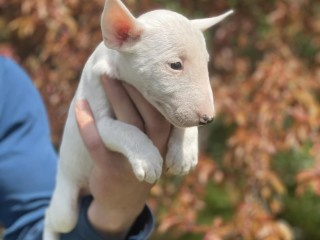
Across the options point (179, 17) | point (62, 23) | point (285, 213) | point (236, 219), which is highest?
point (179, 17)

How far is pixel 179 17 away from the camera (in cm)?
169

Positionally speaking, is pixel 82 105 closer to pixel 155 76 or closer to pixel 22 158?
pixel 155 76

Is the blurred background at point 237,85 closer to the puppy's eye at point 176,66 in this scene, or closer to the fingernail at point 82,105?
the fingernail at point 82,105

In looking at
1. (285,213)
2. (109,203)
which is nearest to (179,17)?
(109,203)

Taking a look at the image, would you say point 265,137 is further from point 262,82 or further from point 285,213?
point 285,213

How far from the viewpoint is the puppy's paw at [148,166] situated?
168cm

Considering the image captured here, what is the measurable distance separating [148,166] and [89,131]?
0.71ft

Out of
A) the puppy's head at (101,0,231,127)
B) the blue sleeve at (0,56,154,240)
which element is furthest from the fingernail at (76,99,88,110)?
the blue sleeve at (0,56,154,240)

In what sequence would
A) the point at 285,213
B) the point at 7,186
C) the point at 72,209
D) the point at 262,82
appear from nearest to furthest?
the point at 72,209
the point at 7,186
the point at 262,82
the point at 285,213

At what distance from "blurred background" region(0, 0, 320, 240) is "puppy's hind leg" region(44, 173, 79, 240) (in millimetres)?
893

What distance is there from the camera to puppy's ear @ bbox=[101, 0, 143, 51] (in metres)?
1.68

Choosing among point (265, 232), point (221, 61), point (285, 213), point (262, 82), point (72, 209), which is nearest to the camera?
point (72, 209)

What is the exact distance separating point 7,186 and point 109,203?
1.61 feet

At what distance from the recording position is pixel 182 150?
180cm
